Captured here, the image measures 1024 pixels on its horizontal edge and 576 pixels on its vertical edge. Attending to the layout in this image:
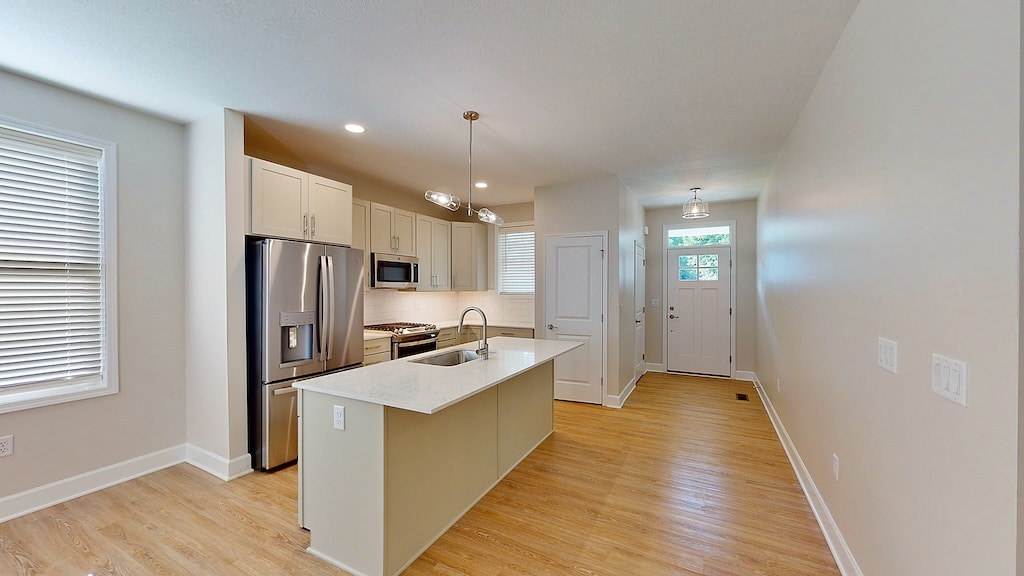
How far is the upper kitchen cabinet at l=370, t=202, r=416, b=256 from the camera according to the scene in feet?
14.8

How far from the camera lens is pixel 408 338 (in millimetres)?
4395

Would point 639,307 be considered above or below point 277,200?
below

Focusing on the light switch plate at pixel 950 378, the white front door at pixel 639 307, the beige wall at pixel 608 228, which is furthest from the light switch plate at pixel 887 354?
the white front door at pixel 639 307

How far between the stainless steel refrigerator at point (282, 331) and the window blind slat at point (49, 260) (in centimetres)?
92

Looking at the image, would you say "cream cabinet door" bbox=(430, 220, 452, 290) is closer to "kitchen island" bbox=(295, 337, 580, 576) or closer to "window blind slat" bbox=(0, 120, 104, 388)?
"kitchen island" bbox=(295, 337, 580, 576)

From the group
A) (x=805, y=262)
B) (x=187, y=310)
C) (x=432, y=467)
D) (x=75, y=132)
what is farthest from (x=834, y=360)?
(x=75, y=132)

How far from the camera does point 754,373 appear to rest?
5.80 m

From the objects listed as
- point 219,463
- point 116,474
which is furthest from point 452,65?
point 116,474

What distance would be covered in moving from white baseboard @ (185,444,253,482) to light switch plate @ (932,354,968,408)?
378cm

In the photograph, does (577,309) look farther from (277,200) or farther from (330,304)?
(277,200)

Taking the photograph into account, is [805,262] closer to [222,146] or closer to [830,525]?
[830,525]

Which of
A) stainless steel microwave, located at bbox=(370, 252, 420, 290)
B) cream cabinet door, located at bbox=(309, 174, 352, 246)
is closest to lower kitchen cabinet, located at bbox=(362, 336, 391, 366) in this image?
stainless steel microwave, located at bbox=(370, 252, 420, 290)

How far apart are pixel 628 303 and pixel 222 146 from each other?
171 inches

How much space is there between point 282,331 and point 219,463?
1023 mm
